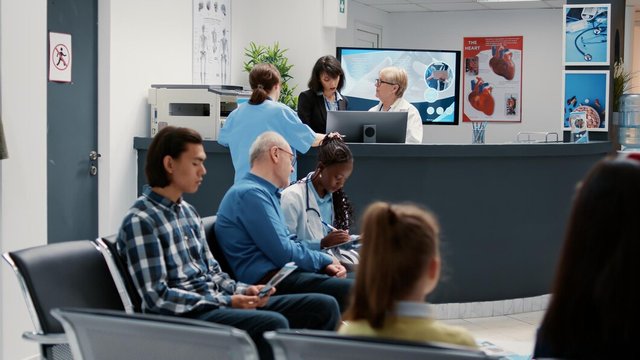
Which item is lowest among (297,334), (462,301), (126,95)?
(462,301)

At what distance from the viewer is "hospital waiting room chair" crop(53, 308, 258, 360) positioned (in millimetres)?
1726

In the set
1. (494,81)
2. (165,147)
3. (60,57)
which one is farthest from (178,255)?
(494,81)

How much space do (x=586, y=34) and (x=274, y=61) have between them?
2.56 metres

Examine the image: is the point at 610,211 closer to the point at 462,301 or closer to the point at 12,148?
the point at 12,148

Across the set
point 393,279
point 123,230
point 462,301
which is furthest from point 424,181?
point 393,279

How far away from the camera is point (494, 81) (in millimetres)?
11984

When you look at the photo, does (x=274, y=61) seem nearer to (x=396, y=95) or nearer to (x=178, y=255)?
(x=396, y=95)

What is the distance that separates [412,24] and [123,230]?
9913 mm

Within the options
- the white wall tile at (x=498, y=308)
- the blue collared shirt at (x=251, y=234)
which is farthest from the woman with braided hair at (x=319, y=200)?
the white wall tile at (x=498, y=308)

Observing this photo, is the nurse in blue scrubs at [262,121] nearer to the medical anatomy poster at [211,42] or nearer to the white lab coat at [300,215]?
the white lab coat at [300,215]

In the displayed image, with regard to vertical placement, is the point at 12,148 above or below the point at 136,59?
below

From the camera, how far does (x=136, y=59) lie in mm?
6000

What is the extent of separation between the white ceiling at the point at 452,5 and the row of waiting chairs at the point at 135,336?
8.77m

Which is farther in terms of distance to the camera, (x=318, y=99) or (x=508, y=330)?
(x=318, y=99)
